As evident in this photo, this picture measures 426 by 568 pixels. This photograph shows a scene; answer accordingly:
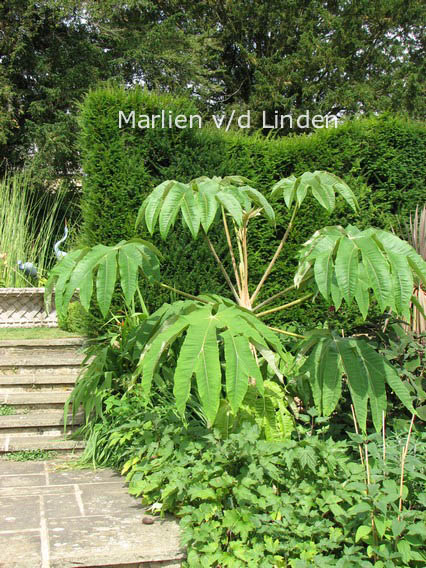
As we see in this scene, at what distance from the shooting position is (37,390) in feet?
16.7

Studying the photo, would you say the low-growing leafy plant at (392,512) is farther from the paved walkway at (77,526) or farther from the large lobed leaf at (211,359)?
the paved walkway at (77,526)

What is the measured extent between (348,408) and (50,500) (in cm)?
186

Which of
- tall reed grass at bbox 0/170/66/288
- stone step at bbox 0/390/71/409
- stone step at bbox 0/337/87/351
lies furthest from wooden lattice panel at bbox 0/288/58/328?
stone step at bbox 0/390/71/409

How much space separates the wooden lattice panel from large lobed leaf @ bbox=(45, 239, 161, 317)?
3.75m

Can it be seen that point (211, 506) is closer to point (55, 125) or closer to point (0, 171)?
point (55, 125)

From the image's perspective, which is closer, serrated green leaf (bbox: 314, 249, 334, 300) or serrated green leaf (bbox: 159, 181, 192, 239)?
serrated green leaf (bbox: 314, 249, 334, 300)

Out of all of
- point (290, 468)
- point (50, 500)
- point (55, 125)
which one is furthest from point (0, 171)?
point (290, 468)

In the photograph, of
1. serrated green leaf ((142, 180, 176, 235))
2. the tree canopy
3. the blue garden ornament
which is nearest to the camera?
serrated green leaf ((142, 180, 176, 235))

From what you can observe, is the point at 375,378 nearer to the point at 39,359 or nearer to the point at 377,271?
the point at 377,271

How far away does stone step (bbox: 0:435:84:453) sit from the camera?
13.9 ft

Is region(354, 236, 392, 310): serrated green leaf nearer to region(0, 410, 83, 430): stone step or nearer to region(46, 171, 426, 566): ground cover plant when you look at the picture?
region(46, 171, 426, 566): ground cover plant

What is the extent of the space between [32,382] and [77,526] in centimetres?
229

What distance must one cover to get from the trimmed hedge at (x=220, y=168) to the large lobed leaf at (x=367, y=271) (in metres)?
2.17

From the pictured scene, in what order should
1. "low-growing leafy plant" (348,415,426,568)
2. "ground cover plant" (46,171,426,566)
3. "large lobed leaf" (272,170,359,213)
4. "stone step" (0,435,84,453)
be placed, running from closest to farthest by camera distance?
"low-growing leafy plant" (348,415,426,568), "ground cover plant" (46,171,426,566), "large lobed leaf" (272,170,359,213), "stone step" (0,435,84,453)
